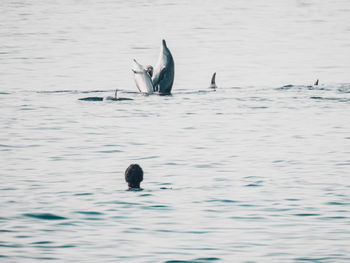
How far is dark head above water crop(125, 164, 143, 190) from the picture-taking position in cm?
2142

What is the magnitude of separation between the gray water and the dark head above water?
0.25m

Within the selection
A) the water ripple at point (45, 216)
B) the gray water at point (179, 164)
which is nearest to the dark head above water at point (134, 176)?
the gray water at point (179, 164)

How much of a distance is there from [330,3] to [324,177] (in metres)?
133

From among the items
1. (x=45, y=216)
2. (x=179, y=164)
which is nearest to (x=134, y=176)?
(x=45, y=216)

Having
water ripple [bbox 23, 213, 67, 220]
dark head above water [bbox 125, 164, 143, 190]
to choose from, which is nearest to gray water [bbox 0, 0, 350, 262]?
water ripple [bbox 23, 213, 67, 220]

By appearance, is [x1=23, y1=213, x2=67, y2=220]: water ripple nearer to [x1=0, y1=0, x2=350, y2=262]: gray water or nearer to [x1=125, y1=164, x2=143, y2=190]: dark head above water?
[x1=0, y1=0, x2=350, y2=262]: gray water

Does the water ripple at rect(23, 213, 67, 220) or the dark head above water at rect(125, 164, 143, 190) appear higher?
the dark head above water at rect(125, 164, 143, 190)

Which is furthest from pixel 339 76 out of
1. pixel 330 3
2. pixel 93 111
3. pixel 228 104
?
pixel 330 3

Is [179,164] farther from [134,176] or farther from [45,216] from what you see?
[45,216]

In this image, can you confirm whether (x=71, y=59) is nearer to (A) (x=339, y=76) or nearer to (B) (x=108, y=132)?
(A) (x=339, y=76)

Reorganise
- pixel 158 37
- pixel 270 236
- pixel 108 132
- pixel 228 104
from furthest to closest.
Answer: pixel 158 37
pixel 228 104
pixel 108 132
pixel 270 236

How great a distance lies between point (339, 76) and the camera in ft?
180

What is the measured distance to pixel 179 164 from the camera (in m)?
26.5

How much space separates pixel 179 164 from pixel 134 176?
484cm
